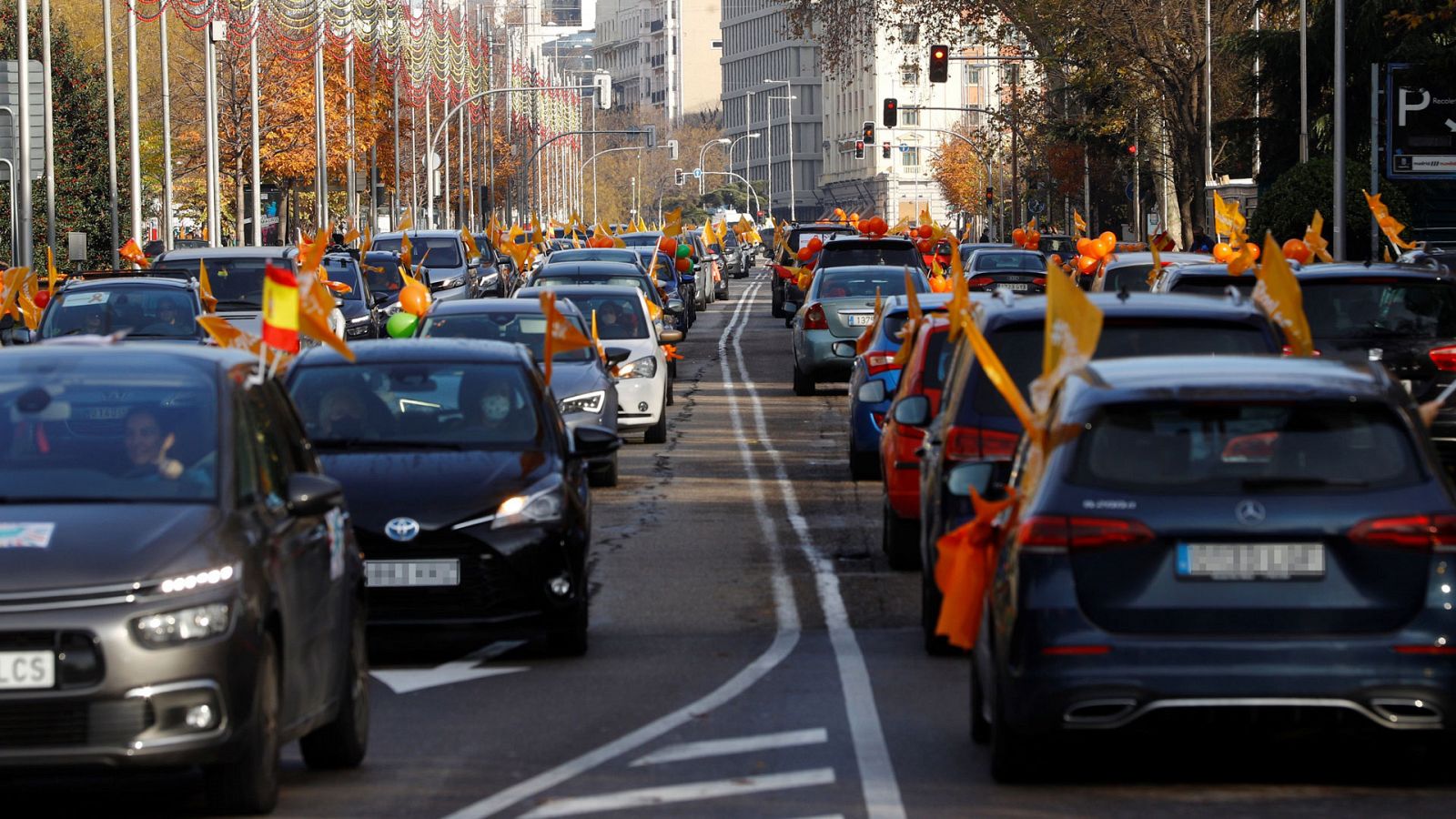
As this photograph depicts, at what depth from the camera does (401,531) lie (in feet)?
36.7

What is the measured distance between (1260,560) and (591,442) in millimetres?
5391

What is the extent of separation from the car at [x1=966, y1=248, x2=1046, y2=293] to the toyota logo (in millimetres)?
23096

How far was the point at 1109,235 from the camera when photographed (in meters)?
31.3

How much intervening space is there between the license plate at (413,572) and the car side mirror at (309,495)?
311 centimetres

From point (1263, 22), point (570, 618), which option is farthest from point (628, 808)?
point (1263, 22)

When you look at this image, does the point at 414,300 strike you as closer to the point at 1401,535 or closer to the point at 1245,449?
the point at 1245,449

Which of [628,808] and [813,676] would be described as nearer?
[628,808]

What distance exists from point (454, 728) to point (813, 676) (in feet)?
6.13

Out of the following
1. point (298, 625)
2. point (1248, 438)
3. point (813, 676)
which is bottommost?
point (813, 676)

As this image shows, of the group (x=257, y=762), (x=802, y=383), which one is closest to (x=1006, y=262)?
(x=802, y=383)

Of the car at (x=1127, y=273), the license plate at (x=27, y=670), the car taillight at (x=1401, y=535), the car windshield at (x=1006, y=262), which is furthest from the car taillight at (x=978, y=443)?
the car windshield at (x=1006, y=262)

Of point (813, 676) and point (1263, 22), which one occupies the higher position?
point (1263, 22)

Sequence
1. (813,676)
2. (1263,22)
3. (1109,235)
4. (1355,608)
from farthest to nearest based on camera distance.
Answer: (1263,22), (1109,235), (813,676), (1355,608)

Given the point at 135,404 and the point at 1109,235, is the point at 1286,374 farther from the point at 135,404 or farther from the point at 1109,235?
the point at 1109,235
